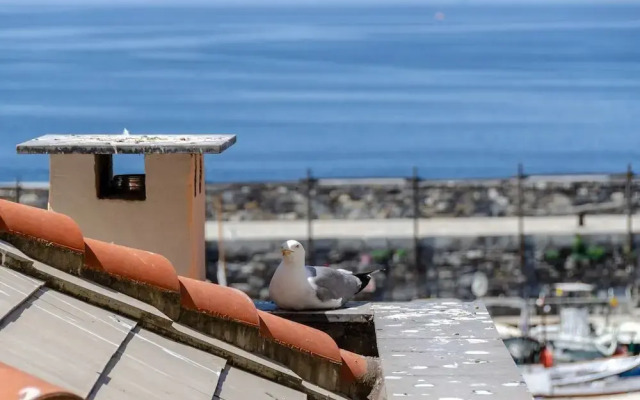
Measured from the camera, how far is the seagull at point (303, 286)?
228 inches

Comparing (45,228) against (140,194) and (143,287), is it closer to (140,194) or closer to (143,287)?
(143,287)

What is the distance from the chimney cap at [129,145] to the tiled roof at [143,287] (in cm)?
145

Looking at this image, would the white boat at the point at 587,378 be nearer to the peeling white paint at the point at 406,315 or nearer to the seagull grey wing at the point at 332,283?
the seagull grey wing at the point at 332,283

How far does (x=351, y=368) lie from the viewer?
15.4ft

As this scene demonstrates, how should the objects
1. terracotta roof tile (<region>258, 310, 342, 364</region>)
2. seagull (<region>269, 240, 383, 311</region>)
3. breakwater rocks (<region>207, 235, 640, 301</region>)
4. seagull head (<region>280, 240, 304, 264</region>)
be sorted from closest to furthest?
terracotta roof tile (<region>258, 310, 342, 364</region>), seagull (<region>269, 240, 383, 311</region>), seagull head (<region>280, 240, 304, 264</region>), breakwater rocks (<region>207, 235, 640, 301</region>)

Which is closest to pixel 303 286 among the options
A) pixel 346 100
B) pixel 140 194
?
pixel 140 194

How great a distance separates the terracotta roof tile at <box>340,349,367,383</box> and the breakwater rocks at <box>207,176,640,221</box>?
122 feet

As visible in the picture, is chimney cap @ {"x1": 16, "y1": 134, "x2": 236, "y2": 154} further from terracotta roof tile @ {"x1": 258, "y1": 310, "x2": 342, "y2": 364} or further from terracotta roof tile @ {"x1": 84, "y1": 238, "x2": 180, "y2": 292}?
terracotta roof tile @ {"x1": 84, "y1": 238, "x2": 180, "y2": 292}

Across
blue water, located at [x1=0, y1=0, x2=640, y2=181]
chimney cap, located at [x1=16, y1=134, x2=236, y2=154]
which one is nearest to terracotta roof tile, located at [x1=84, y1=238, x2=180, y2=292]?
chimney cap, located at [x1=16, y1=134, x2=236, y2=154]

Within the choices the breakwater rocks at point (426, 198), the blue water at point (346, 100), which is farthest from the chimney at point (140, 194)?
the blue water at point (346, 100)

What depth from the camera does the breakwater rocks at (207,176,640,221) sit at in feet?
138

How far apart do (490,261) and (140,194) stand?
33.5m

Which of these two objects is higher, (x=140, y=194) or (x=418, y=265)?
(x=140, y=194)

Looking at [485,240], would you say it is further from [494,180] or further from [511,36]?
[511,36]
